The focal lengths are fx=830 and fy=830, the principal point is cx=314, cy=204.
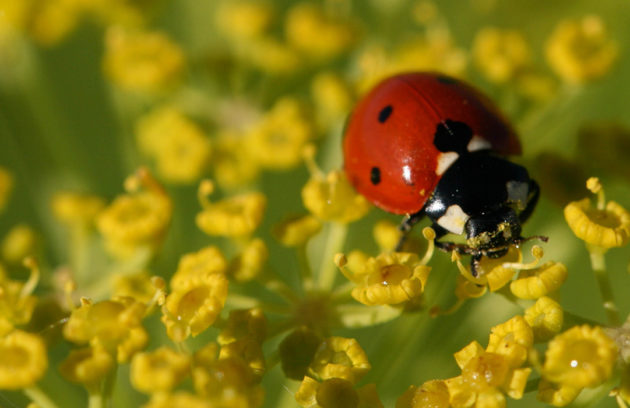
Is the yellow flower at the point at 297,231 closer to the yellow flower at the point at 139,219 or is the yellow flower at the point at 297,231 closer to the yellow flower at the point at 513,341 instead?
the yellow flower at the point at 139,219

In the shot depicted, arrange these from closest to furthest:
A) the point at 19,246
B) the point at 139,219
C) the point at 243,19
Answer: the point at 139,219 < the point at 19,246 < the point at 243,19

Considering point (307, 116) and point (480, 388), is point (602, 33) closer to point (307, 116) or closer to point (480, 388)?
point (307, 116)

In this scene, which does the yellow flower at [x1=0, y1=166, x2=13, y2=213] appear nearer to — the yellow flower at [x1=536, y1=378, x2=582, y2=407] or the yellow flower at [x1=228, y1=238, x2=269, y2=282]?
the yellow flower at [x1=228, y1=238, x2=269, y2=282]

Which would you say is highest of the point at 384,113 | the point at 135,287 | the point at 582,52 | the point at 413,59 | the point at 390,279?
the point at 582,52

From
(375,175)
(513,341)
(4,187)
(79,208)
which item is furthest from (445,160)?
(4,187)

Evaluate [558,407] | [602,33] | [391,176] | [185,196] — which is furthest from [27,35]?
[558,407]

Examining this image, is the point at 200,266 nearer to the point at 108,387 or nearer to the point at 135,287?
the point at 135,287

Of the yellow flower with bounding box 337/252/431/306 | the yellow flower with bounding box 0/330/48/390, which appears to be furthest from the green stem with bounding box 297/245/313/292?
the yellow flower with bounding box 0/330/48/390

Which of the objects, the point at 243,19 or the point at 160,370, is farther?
the point at 243,19
